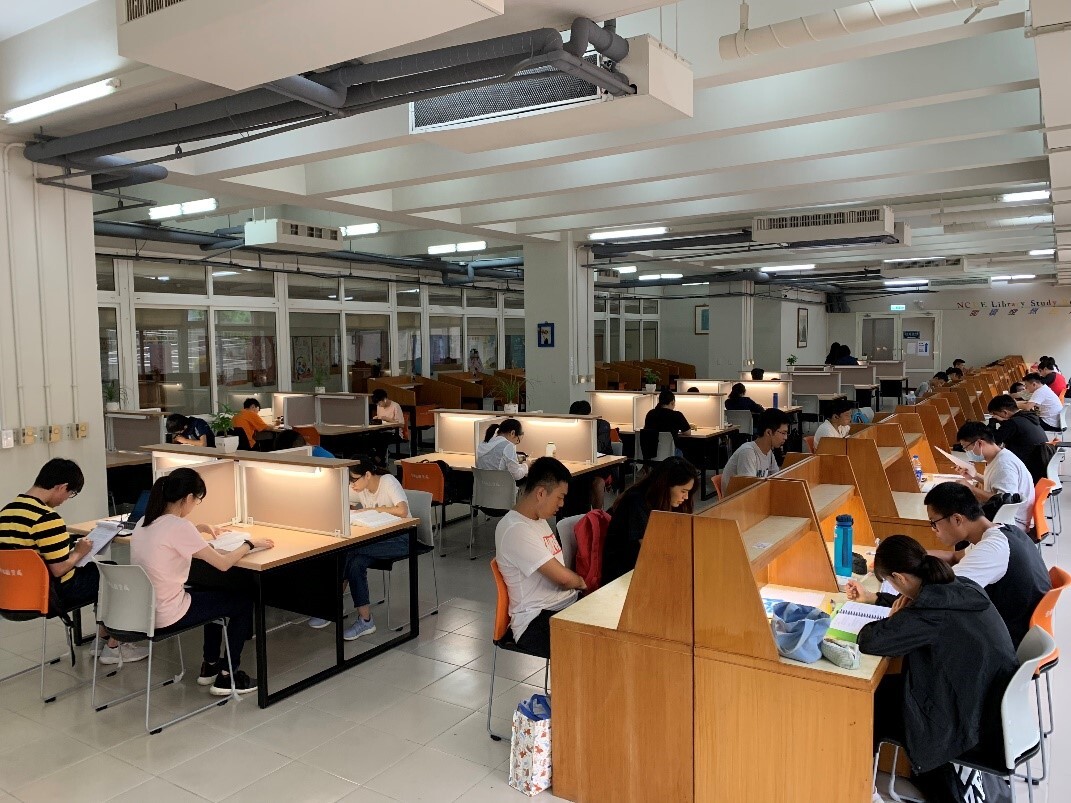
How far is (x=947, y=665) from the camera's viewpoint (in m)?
2.47

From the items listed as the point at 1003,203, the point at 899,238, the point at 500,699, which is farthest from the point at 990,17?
the point at 899,238

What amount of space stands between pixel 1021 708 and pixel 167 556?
340 centimetres

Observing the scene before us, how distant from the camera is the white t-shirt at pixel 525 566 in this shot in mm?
3457

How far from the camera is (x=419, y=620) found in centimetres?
498

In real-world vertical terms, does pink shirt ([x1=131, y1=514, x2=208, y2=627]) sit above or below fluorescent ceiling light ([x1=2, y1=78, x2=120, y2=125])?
below

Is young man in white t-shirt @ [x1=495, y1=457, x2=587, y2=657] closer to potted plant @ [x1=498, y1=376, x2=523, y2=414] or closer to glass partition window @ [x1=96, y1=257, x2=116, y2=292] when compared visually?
potted plant @ [x1=498, y1=376, x2=523, y2=414]

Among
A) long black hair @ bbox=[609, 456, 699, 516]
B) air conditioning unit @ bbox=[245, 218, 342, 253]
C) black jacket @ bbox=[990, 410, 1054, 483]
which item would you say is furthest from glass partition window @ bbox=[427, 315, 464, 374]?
long black hair @ bbox=[609, 456, 699, 516]

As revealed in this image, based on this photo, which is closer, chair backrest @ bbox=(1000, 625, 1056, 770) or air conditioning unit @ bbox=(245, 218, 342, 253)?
chair backrest @ bbox=(1000, 625, 1056, 770)

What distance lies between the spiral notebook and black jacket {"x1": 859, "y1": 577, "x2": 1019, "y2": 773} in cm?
30

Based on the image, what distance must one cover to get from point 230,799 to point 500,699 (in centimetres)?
129

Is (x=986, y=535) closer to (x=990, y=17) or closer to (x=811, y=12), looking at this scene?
(x=990, y=17)

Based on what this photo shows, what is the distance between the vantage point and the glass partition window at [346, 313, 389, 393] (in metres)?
13.9

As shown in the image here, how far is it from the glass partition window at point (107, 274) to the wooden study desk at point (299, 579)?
6.22m

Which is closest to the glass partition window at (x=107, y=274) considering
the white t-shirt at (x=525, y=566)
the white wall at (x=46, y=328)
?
the white wall at (x=46, y=328)
